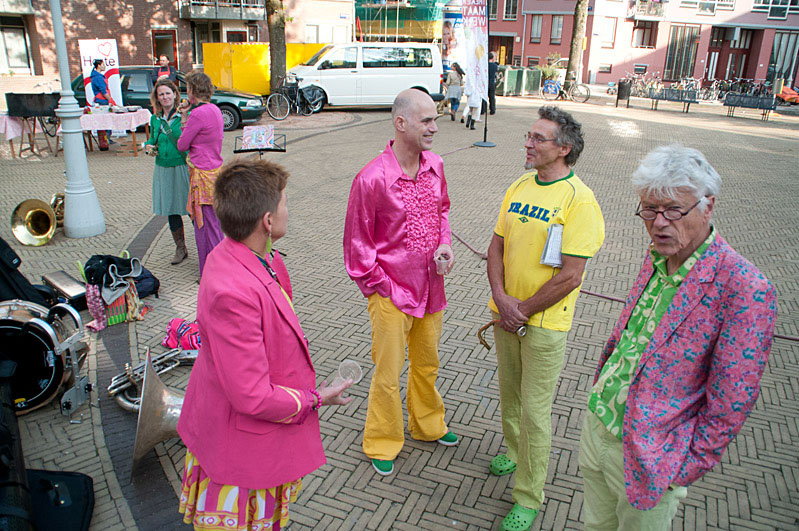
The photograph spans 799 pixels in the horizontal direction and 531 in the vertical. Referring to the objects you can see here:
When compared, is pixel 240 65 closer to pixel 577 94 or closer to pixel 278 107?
pixel 278 107

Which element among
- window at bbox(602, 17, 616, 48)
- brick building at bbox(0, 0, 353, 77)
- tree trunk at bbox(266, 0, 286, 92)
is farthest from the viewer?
window at bbox(602, 17, 616, 48)

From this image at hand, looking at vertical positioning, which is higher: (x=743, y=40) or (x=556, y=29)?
(x=556, y=29)

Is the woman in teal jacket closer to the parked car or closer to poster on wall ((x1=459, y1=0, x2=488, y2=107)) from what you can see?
poster on wall ((x1=459, y1=0, x2=488, y2=107))

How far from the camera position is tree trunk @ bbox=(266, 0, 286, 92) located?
635 inches

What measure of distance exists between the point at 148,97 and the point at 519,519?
13.7 meters

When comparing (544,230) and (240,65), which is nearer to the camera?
(544,230)

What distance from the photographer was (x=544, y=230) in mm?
2754

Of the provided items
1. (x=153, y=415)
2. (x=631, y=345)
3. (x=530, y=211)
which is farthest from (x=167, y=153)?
(x=631, y=345)

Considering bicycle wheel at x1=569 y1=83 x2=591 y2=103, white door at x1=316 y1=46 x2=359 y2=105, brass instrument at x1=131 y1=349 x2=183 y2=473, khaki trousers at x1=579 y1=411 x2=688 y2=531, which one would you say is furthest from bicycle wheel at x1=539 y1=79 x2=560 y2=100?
khaki trousers at x1=579 y1=411 x2=688 y2=531

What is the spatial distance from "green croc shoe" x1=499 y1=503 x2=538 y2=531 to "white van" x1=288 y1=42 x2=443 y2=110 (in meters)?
16.2

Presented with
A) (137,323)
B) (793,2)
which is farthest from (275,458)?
(793,2)

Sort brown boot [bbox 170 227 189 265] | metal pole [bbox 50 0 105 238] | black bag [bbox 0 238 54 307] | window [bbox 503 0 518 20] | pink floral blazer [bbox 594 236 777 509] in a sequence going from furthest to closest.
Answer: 1. window [bbox 503 0 518 20]
2. metal pole [bbox 50 0 105 238]
3. brown boot [bbox 170 227 189 265]
4. black bag [bbox 0 238 54 307]
5. pink floral blazer [bbox 594 236 777 509]

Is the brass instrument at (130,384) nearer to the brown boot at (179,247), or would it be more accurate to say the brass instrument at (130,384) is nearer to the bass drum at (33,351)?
the bass drum at (33,351)

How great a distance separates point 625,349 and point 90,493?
2.80m
